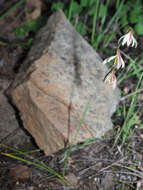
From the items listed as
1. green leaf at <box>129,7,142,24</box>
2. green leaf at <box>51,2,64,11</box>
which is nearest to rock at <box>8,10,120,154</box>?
green leaf at <box>129,7,142,24</box>

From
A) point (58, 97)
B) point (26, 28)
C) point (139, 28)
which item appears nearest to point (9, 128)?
point (58, 97)

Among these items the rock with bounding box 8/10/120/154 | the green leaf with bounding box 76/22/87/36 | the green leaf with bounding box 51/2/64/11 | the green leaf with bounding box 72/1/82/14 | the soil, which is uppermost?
the green leaf with bounding box 51/2/64/11

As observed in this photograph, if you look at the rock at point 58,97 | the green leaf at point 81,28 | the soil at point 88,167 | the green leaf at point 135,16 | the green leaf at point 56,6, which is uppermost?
the green leaf at point 56,6

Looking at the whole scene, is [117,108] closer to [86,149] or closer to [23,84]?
[86,149]

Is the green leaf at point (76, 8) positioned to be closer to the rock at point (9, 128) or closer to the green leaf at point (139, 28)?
the green leaf at point (139, 28)

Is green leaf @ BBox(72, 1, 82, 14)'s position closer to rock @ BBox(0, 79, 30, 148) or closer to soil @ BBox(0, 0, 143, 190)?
rock @ BBox(0, 79, 30, 148)

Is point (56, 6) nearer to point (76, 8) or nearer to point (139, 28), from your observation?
point (76, 8)

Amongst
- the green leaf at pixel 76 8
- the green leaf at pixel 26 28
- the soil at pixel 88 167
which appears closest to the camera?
the soil at pixel 88 167

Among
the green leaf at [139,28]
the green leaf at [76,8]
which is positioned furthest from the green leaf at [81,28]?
the green leaf at [139,28]

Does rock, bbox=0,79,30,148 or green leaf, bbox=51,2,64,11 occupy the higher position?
green leaf, bbox=51,2,64,11
